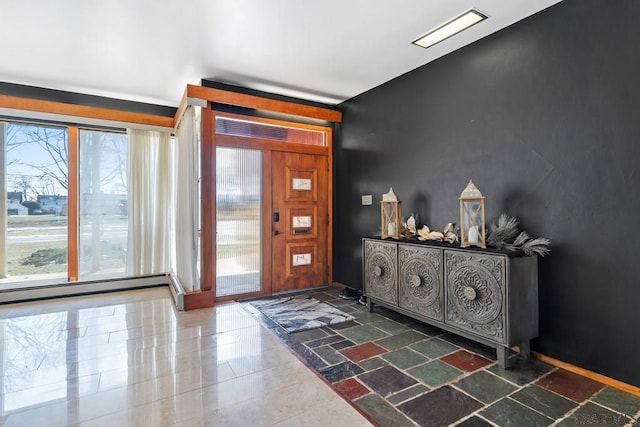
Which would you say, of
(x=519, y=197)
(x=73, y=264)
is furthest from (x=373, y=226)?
(x=73, y=264)

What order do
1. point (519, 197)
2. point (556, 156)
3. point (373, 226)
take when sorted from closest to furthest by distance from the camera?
point (556, 156) → point (519, 197) → point (373, 226)

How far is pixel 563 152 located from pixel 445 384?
194 centimetres

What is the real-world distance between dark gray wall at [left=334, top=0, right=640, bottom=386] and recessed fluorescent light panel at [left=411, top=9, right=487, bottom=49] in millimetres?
327

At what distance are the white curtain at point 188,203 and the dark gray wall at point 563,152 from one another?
8.86ft

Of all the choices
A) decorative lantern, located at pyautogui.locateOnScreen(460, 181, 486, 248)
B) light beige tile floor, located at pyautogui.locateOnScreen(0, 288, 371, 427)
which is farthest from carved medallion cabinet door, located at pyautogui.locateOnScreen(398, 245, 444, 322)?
light beige tile floor, located at pyautogui.locateOnScreen(0, 288, 371, 427)

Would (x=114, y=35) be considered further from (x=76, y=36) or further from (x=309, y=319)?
(x=309, y=319)

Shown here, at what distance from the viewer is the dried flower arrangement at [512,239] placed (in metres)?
2.46

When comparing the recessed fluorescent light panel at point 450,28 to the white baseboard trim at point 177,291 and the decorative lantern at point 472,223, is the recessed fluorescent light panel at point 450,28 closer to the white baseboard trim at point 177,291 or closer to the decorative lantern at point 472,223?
the decorative lantern at point 472,223

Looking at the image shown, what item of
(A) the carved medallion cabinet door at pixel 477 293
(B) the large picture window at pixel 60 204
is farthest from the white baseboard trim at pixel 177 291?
(A) the carved medallion cabinet door at pixel 477 293

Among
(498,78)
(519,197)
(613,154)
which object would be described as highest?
(498,78)

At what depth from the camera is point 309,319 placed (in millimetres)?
3416

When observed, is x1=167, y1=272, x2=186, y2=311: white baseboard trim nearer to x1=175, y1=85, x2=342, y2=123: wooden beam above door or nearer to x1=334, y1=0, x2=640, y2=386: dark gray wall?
x1=175, y1=85, x2=342, y2=123: wooden beam above door

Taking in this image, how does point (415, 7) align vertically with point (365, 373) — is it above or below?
above

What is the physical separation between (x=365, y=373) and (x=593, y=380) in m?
1.59
